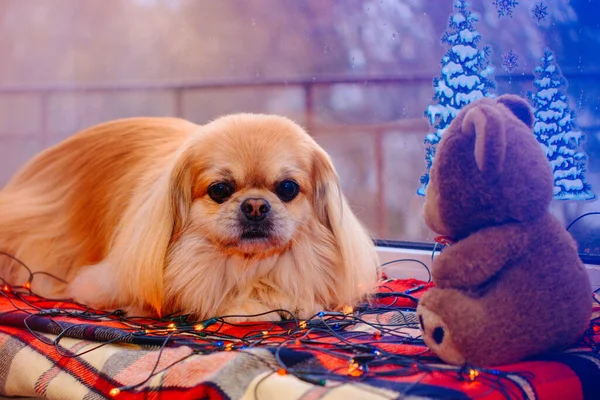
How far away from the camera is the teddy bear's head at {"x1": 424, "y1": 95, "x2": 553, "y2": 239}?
1067 mm

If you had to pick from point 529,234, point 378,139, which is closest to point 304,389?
point 529,234

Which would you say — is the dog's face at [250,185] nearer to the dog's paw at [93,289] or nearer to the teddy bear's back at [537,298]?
the dog's paw at [93,289]

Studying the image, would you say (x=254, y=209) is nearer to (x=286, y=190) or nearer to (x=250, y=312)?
A: (x=286, y=190)

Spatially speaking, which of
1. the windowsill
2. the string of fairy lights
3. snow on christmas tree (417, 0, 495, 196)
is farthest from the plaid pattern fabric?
snow on christmas tree (417, 0, 495, 196)

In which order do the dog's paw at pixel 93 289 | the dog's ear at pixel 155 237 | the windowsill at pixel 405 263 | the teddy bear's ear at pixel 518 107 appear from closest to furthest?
the teddy bear's ear at pixel 518 107 → the dog's ear at pixel 155 237 → the dog's paw at pixel 93 289 → the windowsill at pixel 405 263

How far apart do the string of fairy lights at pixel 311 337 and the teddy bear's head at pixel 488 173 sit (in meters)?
0.13

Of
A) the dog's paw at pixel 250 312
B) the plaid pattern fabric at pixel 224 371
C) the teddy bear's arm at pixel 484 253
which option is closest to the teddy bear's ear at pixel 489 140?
the teddy bear's arm at pixel 484 253

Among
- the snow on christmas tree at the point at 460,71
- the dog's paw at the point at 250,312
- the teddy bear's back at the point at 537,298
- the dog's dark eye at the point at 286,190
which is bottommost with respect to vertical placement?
the dog's paw at the point at 250,312

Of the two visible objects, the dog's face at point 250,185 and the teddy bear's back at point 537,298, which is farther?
the dog's face at point 250,185

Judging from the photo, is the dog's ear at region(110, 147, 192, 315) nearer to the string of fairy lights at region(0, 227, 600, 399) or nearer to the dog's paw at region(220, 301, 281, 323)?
the string of fairy lights at region(0, 227, 600, 399)

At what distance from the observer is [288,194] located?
166 centimetres

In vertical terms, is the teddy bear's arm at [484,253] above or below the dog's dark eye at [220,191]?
below

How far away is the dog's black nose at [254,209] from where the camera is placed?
1.53 m

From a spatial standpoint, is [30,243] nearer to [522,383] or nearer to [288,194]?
[288,194]
